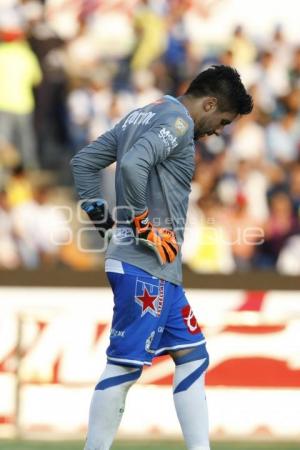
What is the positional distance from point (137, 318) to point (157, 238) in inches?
15.8

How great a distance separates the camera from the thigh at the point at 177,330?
6.48 metres

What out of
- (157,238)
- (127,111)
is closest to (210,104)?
(157,238)

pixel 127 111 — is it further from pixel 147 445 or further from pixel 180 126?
pixel 180 126

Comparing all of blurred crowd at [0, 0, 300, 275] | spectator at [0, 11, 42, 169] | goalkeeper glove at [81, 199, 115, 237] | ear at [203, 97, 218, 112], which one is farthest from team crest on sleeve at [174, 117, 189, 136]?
spectator at [0, 11, 42, 169]

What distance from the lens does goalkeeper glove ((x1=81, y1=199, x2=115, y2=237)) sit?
21.7 feet

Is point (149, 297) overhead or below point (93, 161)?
Result: below

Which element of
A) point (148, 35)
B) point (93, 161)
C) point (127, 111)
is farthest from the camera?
point (148, 35)

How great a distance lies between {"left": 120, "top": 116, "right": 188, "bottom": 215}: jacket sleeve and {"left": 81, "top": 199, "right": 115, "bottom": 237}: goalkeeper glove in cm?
45

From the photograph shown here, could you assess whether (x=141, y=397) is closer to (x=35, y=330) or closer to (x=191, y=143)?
(x=35, y=330)

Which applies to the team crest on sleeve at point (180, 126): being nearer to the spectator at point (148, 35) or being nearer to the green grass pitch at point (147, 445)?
the green grass pitch at point (147, 445)

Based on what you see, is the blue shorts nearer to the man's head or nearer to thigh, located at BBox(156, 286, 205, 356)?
thigh, located at BBox(156, 286, 205, 356)

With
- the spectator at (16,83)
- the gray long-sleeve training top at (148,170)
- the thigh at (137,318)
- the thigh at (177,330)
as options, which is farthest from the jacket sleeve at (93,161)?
the spectator at (16,83)

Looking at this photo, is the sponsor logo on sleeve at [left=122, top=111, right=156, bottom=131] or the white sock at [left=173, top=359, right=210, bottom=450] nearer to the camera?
the sponsor logo on sleeve at [left=122, top=111, right=156, bottom=131]

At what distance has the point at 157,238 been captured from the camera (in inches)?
248
